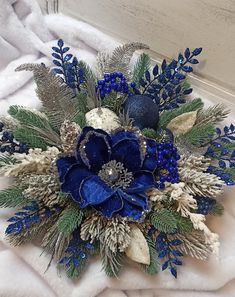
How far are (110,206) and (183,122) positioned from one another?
0.21 meters

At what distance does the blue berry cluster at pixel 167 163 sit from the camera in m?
0.66

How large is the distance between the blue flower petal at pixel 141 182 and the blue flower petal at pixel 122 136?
0.06 m

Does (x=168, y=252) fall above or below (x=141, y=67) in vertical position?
below

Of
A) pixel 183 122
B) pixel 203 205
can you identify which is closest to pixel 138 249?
pixel 203 205

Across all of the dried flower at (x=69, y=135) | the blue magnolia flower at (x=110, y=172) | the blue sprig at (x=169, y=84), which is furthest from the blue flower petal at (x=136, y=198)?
the blue sprig at (x=169, y=84)

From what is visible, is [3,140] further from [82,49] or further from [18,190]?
[82,49]

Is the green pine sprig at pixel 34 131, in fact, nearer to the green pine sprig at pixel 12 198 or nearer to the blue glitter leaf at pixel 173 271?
the green pine sprig at pixel 12 198

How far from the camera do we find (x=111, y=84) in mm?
749

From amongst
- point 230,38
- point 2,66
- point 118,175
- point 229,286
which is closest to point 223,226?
point 229,286

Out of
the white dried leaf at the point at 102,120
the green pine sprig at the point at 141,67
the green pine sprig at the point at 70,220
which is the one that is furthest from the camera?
the green pine sprig at the point at 141,67

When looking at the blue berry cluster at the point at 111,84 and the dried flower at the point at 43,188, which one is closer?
the dried flower at the point at 43,188

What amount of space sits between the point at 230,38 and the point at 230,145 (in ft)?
0.67

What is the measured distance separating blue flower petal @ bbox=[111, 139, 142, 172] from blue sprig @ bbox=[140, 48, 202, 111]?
165 mm

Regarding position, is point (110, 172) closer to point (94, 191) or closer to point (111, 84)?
point (94, 191)
